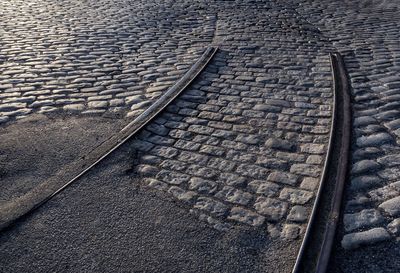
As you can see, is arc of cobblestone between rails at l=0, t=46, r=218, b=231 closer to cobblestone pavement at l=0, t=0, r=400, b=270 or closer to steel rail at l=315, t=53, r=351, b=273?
cobblestone pavement at l=0, t=0, r=400, b=270

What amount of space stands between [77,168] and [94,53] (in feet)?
14.5

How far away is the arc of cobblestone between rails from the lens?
408 centimetres

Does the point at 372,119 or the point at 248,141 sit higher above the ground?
the point at 372,119

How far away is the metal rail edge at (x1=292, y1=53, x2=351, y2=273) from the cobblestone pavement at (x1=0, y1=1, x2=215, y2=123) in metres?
2.63

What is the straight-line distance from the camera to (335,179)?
4.30 meters

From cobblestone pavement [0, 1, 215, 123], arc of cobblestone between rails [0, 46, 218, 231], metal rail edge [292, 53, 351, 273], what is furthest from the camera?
cobblestone pavement [0, 1, 215, 123]

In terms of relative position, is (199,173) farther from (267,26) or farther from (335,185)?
(267,26)

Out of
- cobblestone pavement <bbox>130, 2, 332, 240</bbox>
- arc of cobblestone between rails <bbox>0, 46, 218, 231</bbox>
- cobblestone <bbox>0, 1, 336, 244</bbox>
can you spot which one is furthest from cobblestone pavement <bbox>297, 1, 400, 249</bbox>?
arc of cobblestone between rails <bbox>0, 46, 218, 231</bbox>

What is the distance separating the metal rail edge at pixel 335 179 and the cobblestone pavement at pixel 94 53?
8.64ft

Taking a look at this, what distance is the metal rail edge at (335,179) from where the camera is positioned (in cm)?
335

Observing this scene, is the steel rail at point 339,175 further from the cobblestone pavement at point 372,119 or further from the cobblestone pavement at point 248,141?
the cobblestone pavement at point 248,141

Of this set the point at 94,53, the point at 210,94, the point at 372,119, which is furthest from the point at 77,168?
the point at 94,53

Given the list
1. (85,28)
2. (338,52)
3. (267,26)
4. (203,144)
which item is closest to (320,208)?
(203,144)

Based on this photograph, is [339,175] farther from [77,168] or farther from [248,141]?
[77,168]
